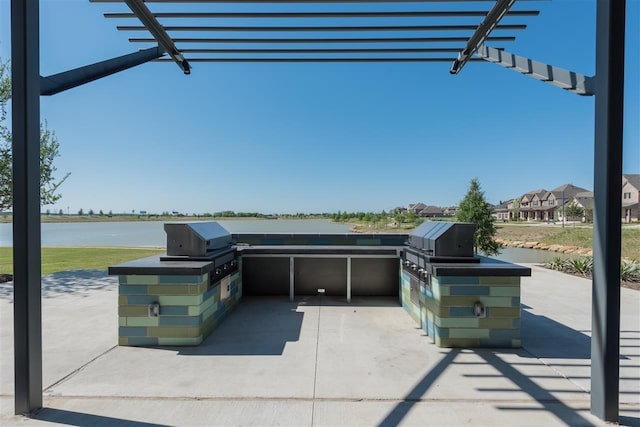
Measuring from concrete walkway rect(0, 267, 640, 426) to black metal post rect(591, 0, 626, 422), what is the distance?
384 mm

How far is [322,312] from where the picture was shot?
521 cm

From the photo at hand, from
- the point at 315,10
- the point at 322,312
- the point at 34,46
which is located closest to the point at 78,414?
the point at 34,46

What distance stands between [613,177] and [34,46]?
14.7ft

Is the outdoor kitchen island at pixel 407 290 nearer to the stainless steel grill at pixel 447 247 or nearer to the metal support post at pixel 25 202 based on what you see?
the stainless steel grill at pixel 447 247

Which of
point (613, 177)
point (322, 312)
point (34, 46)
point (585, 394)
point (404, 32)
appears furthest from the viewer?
point (322, 312)

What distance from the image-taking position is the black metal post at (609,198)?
91.1 inches

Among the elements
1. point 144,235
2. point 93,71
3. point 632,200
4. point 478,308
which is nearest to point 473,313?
point 478,308

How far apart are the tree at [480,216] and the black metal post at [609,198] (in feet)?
31.4

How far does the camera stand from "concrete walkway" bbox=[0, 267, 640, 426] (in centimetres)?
243

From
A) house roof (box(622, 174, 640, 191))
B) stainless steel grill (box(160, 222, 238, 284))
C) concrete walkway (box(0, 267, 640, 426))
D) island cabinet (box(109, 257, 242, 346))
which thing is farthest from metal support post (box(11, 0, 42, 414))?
house roof (box(622, 174, 640, 191))

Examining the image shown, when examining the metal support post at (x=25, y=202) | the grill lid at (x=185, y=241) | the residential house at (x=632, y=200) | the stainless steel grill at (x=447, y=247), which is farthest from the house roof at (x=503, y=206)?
the metal support post at (x=25, y=202)

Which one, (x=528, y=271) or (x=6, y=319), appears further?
(x=6, y=319)

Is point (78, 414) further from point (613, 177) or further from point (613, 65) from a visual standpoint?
point (613, 65)

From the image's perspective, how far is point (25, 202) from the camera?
239 cm
